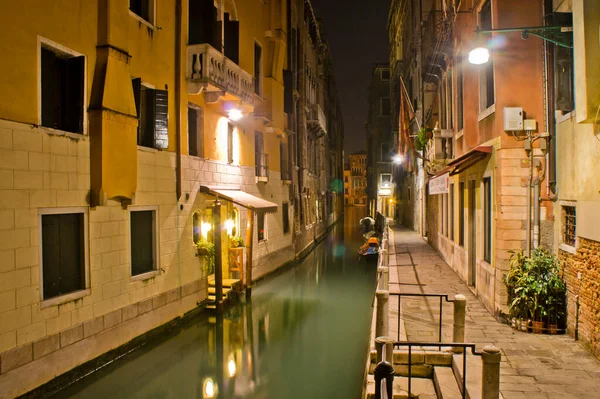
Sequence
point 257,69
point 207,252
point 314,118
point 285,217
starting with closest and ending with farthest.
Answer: point 207,252 < point 257,69 < point 285,217 < point 314,118

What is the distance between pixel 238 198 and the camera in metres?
14.3

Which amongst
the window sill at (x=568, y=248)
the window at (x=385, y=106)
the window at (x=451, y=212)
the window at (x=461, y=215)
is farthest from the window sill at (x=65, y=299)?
the window at (x=385, y=106)

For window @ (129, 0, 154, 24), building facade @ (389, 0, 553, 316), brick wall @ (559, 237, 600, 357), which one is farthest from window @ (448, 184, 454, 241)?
window @ (129, 0, 154, 24)

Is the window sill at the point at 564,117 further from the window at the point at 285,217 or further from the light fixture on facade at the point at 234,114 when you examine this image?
the window at the point at 285,217

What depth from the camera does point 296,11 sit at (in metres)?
25.1

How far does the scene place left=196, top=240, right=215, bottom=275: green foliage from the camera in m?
13.4

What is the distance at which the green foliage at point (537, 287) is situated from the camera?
25.9ft

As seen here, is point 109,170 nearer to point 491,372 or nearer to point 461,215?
point 491,372

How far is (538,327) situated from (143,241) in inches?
328

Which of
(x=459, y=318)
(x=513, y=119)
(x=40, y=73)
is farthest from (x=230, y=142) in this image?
(x=459, y=318)

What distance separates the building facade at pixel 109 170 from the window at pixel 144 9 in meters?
0.03

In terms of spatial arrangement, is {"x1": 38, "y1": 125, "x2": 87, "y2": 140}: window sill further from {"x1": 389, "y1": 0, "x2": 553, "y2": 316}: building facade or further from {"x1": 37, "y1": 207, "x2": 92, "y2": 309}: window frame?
{"x1": 389, "y1": 0, "x2": 553, "y2": 316}: building facade

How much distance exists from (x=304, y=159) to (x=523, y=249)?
65.7 feet

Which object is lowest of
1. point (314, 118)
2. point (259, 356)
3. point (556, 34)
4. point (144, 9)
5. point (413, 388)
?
point (259, 356)
